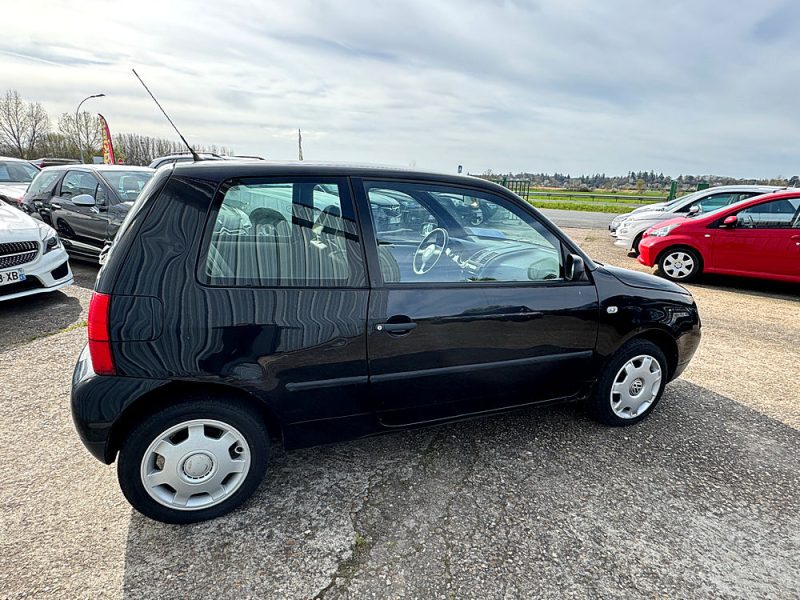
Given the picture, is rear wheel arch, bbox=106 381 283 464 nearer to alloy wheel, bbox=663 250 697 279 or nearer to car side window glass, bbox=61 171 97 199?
car side window glass, bbox=61 171 97 199

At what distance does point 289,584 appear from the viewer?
1.87m

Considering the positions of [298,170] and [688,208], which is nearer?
[298,170]

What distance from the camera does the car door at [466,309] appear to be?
2.29 metres

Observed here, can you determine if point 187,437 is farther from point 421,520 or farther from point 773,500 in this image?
point 773,500

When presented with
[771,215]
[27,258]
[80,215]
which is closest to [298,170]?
[27,258]

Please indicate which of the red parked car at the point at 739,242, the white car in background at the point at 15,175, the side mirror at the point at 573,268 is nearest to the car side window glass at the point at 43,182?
the white car in background at the point at 15,175

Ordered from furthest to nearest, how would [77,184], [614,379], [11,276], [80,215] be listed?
1. [77,184]
2. [80,215]
3. [11,276]
4. [614,379]

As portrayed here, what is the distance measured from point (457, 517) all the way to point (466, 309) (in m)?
1.03

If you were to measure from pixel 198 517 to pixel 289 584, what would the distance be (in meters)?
0.60

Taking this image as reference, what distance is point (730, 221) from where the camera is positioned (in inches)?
276

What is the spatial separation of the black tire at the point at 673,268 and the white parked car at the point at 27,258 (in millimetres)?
8730

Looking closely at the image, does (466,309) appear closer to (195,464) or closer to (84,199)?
(195,464)

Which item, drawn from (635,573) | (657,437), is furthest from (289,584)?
(657,437)

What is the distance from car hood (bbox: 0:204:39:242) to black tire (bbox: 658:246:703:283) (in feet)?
29.1
